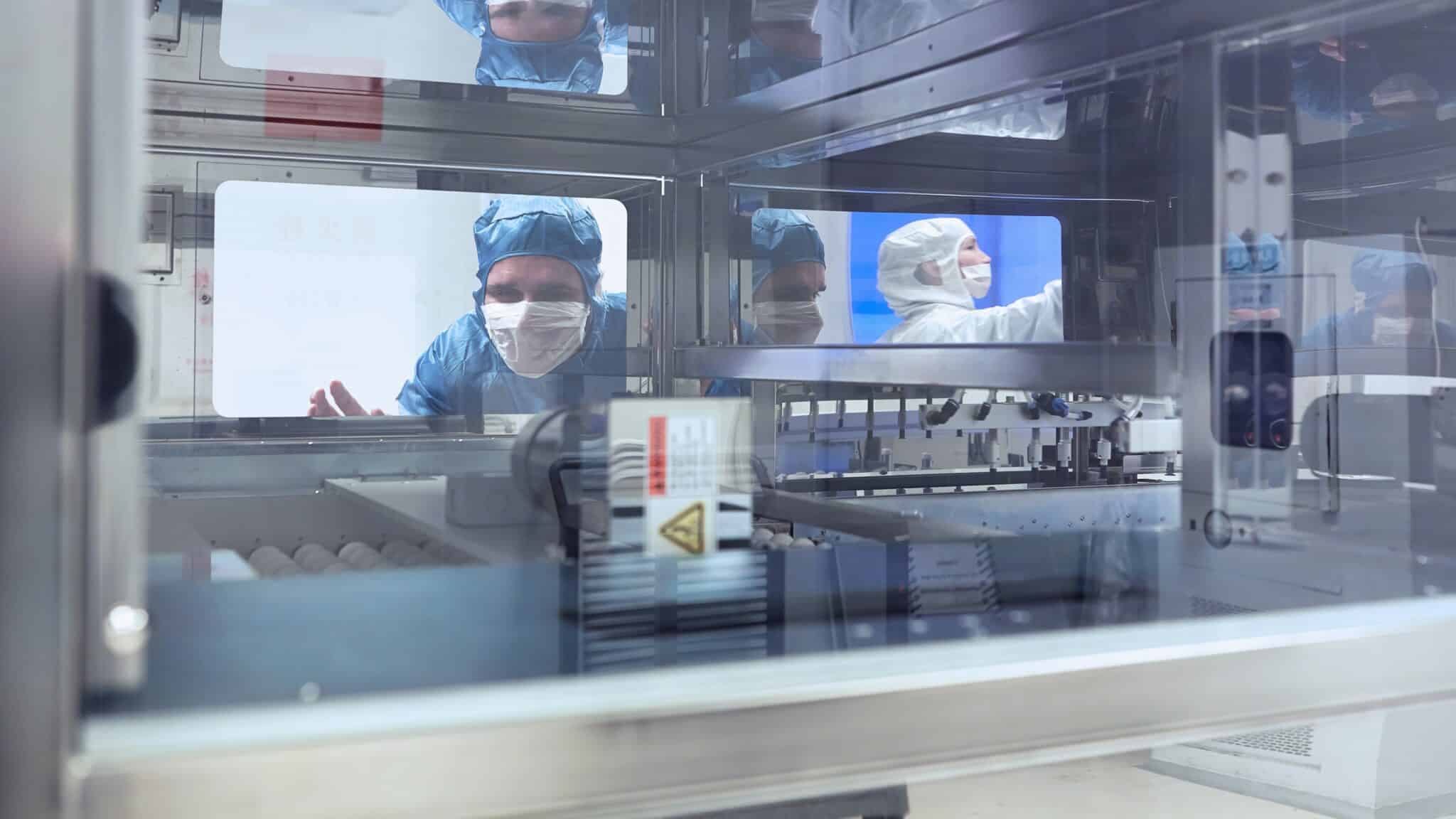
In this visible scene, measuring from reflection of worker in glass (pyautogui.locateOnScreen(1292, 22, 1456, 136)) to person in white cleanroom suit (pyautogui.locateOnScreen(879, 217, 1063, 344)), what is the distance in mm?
516

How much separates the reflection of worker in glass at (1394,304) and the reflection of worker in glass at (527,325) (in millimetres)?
1443

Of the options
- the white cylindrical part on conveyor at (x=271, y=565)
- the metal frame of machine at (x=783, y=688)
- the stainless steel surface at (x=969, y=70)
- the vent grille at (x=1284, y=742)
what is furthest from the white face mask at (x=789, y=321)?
the white cylindrical part on conveyor at (x=271, y=565)

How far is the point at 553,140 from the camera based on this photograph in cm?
260

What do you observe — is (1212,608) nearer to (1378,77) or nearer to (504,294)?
(1378,77)

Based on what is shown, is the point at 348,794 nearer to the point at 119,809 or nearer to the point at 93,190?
the point at 119,809

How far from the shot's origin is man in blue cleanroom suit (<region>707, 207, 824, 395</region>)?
2494 millimetres

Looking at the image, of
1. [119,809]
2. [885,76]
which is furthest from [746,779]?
Result: [885,76]

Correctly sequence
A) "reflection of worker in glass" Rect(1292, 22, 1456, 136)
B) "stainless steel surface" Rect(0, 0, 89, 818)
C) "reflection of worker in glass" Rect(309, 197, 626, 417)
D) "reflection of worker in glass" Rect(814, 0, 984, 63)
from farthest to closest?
"reflection of worker in glass" Rect(309, 197, 626, 417), "reflection of worker in glass" Rect(814, 0, 984, 63), "reflection of worker in glass" Rect(1292, 22, 1456, 136), "stainless steel surface" Rect(0, 0, 89, 818)

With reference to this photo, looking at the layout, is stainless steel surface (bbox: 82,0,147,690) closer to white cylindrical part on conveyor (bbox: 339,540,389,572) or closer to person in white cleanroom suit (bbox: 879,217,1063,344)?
white cylindrical part on conveyor (bbox: 339,540,389,572)

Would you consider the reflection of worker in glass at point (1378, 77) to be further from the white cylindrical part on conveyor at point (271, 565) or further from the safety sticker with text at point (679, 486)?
the white cylindrical part on conveyor at point (271, 565)

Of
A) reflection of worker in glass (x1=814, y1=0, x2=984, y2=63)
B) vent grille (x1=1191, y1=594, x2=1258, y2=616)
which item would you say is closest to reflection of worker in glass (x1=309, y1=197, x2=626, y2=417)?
reflection of worker in glass (x1=814, y1=0, x2=984, y2=63)

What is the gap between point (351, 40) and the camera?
2.43 meters

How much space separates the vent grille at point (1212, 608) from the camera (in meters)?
1.08

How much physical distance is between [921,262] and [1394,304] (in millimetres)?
890
